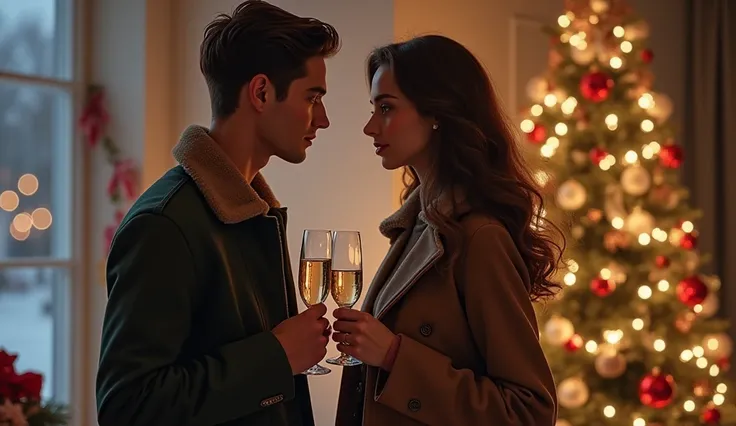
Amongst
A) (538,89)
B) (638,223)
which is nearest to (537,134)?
(538,89)

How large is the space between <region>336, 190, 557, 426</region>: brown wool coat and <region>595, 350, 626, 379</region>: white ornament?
203cm

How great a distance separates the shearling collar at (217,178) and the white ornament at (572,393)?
2.38m

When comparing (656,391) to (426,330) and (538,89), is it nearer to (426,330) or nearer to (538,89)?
(538,89)

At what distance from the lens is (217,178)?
1.66 m

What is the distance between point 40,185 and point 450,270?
2.68 meters

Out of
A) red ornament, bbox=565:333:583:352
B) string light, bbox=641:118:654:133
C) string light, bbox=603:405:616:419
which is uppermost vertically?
string light, bbox=641:118:654:133

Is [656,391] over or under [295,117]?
under

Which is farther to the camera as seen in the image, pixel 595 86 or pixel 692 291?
pixel 692 291

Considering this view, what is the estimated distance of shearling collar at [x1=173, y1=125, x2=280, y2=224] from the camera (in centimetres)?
162

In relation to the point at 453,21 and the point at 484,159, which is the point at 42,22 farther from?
the point at 484,159

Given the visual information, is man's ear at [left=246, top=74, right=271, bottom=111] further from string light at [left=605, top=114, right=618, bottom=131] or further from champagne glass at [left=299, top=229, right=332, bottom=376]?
string light at [left=605, top=114, right=618, bottom=131]

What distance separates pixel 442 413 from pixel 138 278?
0.68 metres

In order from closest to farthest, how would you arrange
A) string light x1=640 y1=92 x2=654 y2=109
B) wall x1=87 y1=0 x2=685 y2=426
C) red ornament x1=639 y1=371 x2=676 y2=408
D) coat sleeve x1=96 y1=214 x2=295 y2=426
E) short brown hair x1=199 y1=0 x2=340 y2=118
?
coat sleeve x1=96 y1=214 x2=295 y2=426 → short brown hair x1=199 y1=0 x2=340 y2=118 → wall x1=87 y1=0 x2=685 y2=426 → red ornament x1=639 y1=371 x2=676 y2=408 → string light x1=640 y1=92 x2=654 y2=109

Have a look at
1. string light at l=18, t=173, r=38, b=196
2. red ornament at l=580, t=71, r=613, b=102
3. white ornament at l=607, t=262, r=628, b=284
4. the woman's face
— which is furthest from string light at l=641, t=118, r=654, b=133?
string light at l=18, t=173, r=38, b=196
